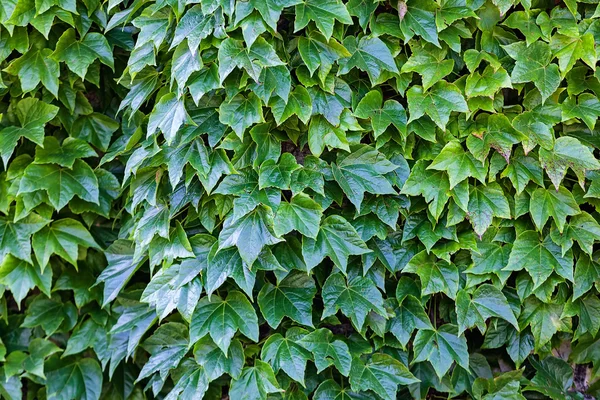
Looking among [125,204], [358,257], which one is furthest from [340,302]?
[125,204]

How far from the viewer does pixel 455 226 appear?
2023 millimetres

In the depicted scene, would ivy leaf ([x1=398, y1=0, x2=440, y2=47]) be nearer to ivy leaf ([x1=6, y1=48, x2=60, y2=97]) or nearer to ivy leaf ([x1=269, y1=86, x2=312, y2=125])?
ivy leaf ([x1=269, y1=86, x2=312, y2=125])

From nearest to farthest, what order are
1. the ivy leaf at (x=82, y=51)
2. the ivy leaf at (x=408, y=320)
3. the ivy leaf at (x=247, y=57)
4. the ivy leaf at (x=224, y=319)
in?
the ivy leaf at (x=247, y=57)
the ivy leaf at (x=224, y=319)
the ivy leaf at (x=408, y=320)
the ivy leaf at (x=82, y=51)

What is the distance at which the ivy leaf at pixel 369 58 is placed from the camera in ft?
6.34

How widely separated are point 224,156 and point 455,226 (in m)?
0.83

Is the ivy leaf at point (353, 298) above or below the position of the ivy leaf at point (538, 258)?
below

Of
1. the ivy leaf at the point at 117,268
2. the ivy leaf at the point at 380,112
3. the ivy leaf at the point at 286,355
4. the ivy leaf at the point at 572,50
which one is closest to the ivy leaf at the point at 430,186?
the ivy leaf at the point at 380,112

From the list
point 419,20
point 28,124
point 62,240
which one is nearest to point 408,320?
point 419,20

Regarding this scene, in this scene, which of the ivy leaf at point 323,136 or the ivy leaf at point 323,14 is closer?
the ivy leaf at point 323,14

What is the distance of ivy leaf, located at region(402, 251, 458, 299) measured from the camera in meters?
2.00

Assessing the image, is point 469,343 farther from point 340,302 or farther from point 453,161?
point 453,161

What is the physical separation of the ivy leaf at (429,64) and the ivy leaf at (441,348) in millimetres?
852

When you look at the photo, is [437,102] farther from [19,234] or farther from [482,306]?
[19,234]

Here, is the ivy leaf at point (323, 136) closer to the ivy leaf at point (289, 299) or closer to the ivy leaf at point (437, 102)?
the ivy leaf at point (437, 102)
